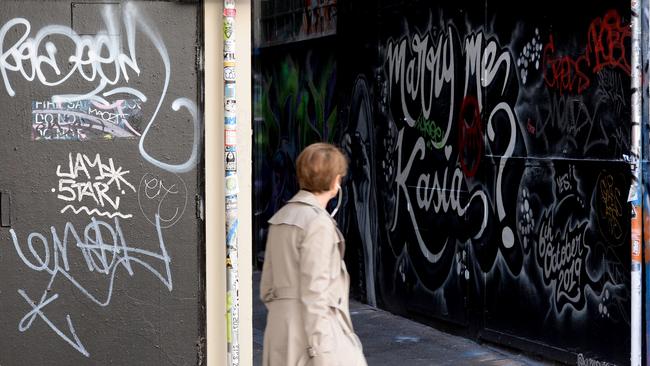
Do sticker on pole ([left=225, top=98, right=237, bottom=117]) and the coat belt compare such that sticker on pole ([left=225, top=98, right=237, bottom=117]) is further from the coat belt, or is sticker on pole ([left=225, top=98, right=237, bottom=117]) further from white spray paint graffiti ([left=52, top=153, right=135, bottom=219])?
the coat belt

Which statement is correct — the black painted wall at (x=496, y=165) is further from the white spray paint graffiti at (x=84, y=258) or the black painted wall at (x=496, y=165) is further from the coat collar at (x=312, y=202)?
the coat collar at (x=312, y=202)

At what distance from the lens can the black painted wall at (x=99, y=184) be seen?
685 centimetres

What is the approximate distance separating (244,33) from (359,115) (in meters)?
4.74

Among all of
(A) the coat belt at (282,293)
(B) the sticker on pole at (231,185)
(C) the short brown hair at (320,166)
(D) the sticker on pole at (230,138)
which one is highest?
(D) the sticker on pole at (230,138)

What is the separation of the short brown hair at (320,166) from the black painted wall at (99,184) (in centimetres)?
206

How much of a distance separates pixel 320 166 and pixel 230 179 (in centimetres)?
197

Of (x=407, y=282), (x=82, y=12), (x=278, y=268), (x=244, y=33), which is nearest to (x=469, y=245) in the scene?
(x=407, y=282)

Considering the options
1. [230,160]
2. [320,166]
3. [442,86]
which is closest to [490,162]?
[442,86]

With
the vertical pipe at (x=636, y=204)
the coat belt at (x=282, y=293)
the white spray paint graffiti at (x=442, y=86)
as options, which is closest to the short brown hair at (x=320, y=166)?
the coat belt at (x=282, y=293)

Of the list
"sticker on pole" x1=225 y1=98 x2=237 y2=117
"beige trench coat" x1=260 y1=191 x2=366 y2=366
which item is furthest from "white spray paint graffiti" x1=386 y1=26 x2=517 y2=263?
"beige trench coat" x1=260 y1=191 x2=366 y2=366

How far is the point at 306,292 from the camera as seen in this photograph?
4.93 meters

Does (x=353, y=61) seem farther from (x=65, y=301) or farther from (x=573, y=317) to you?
(x=65, y=301)

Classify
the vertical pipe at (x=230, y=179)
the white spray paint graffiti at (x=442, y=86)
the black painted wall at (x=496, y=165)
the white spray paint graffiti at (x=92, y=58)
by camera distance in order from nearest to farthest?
the white spray paint graffiti at (x=92, y=58) < the vertical pipe at (x=230, y=179) < the black painted wall at (x=496, y=165) < the white spray paint graffiti at (x=442, y=86)

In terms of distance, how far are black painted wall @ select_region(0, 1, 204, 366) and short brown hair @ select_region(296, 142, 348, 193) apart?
2065 mm
